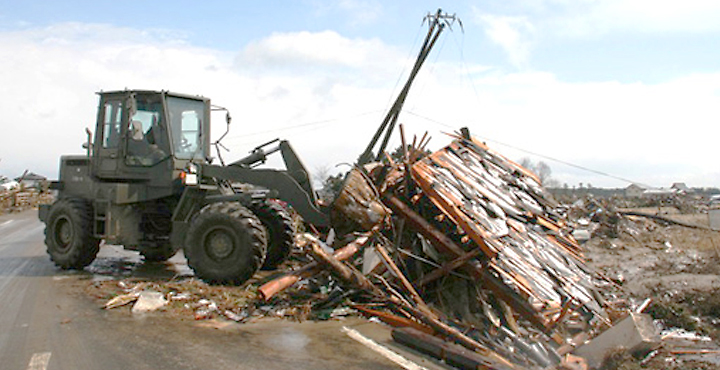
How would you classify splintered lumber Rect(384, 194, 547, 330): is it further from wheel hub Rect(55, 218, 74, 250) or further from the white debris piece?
wheel hub Rect(55, 218, 74, 250)

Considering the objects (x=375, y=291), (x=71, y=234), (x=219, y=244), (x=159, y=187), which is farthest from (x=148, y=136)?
(x=375, y=291)

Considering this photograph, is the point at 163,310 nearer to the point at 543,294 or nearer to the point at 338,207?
the point at 338,207

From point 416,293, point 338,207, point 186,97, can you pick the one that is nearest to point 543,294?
point 416,293

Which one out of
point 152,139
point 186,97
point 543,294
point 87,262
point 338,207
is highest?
point 186,97

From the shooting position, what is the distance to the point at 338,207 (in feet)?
30.3

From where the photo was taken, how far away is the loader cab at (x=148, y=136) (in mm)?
10703

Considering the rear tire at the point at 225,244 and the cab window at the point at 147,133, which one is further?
the cab window at the point at 147,133

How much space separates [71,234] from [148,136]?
2.47 metres

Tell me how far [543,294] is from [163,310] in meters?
5.16

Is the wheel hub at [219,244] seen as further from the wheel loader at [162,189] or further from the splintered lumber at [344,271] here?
the splintered lumber at [344,271]

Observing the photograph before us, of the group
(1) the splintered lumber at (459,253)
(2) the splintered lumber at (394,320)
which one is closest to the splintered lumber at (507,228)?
(1) the splintered lumber at (459,253)

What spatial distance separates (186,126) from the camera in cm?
1102

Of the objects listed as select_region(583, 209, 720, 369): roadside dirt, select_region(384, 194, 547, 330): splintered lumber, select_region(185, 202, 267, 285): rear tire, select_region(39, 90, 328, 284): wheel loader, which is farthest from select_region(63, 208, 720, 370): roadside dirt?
select_region(384, 194, 547, 330): splintered lumber

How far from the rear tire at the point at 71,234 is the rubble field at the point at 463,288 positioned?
101cm
